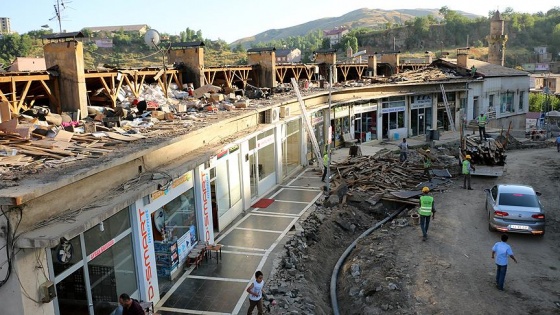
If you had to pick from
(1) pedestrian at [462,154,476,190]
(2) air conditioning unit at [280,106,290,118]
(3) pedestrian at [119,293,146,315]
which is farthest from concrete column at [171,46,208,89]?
(3) pedestrian at [119,293,146,315]

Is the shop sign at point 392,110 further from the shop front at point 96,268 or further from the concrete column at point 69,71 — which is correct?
the shop front at point 96,268

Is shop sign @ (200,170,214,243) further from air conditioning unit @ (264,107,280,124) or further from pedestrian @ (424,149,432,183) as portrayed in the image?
pedestrian @ (424,149,432,183)

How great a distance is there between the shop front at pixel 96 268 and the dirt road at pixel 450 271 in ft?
19.9

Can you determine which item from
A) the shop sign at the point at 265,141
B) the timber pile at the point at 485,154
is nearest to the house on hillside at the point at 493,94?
the timber pile at the point at 485,154

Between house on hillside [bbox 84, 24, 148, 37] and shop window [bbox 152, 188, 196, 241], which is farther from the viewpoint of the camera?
house on hillside [bbox 84, 24, 148, 37]

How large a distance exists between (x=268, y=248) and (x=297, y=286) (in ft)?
9.38

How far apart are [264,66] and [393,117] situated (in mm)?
13593

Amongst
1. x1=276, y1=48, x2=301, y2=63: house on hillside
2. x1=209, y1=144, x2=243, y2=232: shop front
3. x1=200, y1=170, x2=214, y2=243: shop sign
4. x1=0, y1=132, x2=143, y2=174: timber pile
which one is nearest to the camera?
x1=0, y1=132, x2=143, y2=174: timber pile

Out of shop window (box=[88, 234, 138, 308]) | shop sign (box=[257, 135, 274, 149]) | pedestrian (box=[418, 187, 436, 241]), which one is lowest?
pedestrian (box=[418, 187, 436, 241])

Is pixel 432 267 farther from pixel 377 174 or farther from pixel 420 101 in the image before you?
pixel 420 101

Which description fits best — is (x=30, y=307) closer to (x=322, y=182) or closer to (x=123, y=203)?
(x=123, y=203)

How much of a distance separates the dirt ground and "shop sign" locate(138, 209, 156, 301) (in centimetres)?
309

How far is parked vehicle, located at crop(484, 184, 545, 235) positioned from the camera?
16875 mm

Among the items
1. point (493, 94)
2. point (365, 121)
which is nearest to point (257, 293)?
point (365, 121)
